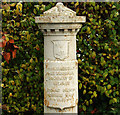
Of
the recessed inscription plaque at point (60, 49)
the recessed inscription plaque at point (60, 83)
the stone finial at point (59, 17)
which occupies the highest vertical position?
the stone finial at point (59, 17)

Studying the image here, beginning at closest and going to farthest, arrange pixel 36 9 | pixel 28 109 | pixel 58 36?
pixel 58 36 < pixel 36 9 < pixel 28 109

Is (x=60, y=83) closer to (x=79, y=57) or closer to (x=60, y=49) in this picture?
(x=60, y=49)

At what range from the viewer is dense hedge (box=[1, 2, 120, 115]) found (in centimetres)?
446

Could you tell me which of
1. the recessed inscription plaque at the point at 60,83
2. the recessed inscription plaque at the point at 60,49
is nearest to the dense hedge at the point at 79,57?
the recessed inscription plaque at the point at 60,83

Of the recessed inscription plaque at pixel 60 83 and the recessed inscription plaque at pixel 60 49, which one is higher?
the recessed inscription plaque at pixel 60 49

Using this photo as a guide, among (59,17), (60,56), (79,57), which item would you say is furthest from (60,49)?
(79,57)

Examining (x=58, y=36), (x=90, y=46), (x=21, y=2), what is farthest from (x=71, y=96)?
(x=21, y=2)

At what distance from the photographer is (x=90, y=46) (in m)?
4.49

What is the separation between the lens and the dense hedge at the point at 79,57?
4465mm

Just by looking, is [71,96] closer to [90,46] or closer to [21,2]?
[90,46]

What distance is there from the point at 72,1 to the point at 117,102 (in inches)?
78.8

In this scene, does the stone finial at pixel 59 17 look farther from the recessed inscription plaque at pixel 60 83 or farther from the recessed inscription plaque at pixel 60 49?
the recessed inscription plaque at pixel 60 83

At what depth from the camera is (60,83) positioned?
3.54m

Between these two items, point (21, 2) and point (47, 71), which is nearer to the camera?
point (47, 71)
